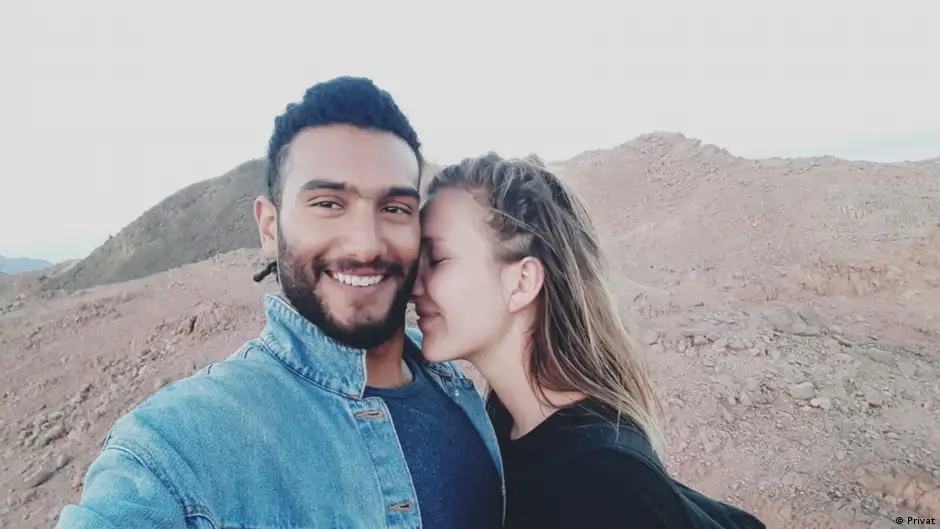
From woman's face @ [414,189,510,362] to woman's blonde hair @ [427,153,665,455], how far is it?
2.3 inches

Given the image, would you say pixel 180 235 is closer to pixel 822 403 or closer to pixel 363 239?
pixel 822 403

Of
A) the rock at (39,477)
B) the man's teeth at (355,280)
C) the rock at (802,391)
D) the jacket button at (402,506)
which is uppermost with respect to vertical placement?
the man's teeth at (355,280)

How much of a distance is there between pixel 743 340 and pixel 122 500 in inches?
272

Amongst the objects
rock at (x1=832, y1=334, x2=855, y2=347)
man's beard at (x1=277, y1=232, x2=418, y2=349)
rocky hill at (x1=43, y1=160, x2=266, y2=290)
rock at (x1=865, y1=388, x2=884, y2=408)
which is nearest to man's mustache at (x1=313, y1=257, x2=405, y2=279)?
man's beard at (x1=277, y1=232, x2=418, y2=349)

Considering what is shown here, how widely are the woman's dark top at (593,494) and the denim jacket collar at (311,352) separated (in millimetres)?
551

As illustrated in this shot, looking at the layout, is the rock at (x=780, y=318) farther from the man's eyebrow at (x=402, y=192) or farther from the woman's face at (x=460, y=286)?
the man's eyebrow at (x=402, y=192)

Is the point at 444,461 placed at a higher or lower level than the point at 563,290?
lower

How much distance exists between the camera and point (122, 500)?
1.19 meters

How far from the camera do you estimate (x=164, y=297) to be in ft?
34.9

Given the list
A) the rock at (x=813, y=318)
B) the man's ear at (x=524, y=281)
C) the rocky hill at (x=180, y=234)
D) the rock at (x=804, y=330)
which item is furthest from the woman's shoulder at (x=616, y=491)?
the rocky hill at (x=180, y=234)

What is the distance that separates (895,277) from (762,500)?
5.77 meters

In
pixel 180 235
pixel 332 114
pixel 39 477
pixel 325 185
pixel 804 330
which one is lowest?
pixel 39 477

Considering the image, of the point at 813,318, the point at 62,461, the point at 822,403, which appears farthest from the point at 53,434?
the point at 813,318

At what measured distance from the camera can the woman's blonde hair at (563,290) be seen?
2.00 meters
